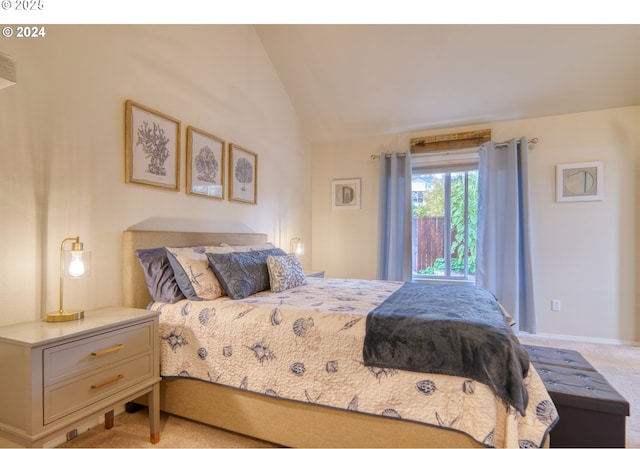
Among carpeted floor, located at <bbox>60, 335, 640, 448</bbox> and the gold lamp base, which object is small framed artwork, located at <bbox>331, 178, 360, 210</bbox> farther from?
the gold lamp base

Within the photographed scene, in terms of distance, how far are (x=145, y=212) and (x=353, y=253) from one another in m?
2.88

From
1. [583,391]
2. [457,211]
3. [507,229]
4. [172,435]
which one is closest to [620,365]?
[507,229]

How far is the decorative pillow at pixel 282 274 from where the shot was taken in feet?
8.09

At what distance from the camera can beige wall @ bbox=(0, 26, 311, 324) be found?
5.46ft

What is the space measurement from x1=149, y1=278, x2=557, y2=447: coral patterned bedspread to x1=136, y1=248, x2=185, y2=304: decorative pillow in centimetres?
7

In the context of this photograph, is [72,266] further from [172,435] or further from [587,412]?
[587,412]

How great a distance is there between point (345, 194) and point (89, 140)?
3182mm

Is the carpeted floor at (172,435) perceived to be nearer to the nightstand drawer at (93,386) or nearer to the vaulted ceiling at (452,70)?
the nightstand drawer at (93,386)

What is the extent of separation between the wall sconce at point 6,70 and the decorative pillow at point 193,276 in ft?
3.67

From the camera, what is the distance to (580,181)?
11.8ft

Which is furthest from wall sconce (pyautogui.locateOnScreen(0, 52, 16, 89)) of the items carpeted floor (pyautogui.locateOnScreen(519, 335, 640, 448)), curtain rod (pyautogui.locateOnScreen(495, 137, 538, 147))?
curtain rod (pyautogui.locateOnScreen(495, 137, 538, 147))

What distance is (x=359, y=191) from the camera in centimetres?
457
